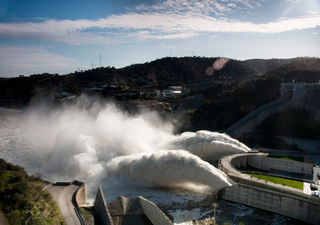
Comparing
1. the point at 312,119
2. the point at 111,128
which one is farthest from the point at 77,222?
the point at 312,119

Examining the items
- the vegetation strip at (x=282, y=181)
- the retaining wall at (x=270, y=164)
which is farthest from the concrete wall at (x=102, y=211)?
the retaining wall at (x=270, y=164)

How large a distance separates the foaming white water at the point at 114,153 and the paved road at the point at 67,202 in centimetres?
291

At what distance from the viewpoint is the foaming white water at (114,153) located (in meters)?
19.8

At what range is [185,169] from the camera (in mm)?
19453

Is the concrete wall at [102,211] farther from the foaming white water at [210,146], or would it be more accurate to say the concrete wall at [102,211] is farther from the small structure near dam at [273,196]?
the foaming white water at [210,146]

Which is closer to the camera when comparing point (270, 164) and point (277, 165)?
point (277, 165)

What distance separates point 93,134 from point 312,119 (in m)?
33.8

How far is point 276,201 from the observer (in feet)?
54.8

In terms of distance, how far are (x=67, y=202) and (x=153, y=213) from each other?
592cm

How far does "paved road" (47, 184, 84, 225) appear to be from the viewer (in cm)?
1297

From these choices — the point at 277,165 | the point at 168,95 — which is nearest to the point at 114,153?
the point at 277,165

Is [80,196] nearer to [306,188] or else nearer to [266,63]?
[306,188]

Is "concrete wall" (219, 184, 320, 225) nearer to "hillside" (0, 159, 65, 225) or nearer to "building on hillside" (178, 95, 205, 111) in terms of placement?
"hillside" (0, 159, 65, 225)

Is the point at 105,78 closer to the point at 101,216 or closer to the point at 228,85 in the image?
the point at 228,85
